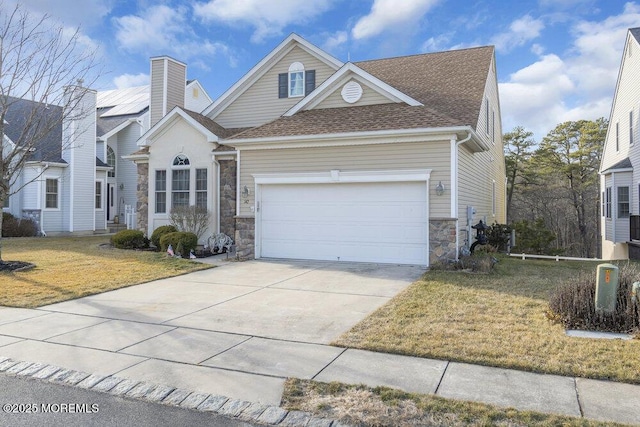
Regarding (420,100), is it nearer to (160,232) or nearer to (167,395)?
(160,232)

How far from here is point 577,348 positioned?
5.00 m

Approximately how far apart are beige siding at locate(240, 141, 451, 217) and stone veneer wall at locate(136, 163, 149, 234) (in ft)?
16.0

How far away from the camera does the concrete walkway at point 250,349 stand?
3.97 meters

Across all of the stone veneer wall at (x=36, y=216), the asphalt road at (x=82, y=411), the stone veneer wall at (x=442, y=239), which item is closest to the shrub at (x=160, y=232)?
the stone veneer wall at (x=442, y=239)

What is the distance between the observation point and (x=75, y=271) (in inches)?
428

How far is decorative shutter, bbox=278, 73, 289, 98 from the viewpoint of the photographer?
642 inches

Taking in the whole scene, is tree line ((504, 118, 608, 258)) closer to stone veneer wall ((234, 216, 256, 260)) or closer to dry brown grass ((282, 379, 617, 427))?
stone veneer wall ((234, 216, 256, 260))

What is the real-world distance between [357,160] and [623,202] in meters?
12.9

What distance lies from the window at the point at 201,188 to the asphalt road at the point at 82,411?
11.6 metres

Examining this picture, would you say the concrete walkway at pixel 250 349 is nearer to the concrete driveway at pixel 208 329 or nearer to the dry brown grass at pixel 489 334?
the concrete driveway at pixel 208 329

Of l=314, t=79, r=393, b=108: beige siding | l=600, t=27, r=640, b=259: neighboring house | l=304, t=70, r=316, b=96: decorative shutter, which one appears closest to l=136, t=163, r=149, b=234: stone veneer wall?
l=304, t=70, r=316, b=96: decorative shutter

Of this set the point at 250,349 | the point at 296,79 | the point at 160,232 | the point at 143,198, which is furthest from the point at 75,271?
the point at 296,79

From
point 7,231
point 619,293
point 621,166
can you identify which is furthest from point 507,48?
point 7,231

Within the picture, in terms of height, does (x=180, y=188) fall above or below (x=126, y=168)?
below
